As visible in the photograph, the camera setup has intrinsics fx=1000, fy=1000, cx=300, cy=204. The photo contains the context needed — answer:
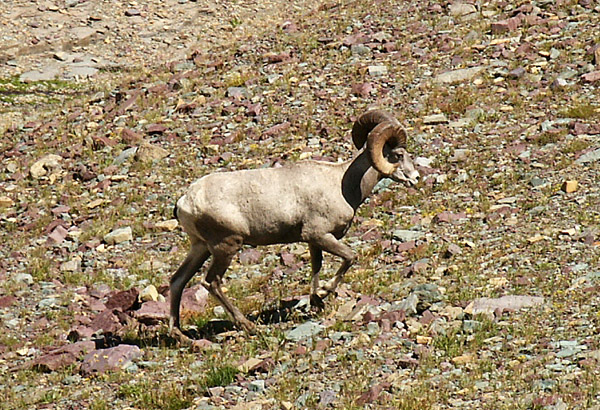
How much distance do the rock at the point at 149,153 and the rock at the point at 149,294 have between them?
588 cm

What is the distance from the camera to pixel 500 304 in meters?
11.3

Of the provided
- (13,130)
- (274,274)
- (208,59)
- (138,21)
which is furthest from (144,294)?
(138,21)

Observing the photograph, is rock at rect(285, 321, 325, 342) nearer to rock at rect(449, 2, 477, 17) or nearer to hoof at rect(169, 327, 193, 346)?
hoof at rect(169, 327, 193, 346)

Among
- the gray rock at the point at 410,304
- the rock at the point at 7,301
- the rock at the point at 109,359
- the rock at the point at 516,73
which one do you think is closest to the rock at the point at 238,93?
the rock at the point at 516,73

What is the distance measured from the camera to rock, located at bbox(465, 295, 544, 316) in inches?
438

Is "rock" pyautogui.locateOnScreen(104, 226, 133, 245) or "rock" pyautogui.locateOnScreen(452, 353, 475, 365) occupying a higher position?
"rock" pyautogui.locateOnScreen(452, 353, 475, 365)

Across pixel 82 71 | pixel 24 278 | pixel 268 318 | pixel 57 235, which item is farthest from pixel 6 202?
pixel 82 71

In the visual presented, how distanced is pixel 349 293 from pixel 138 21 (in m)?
21.4

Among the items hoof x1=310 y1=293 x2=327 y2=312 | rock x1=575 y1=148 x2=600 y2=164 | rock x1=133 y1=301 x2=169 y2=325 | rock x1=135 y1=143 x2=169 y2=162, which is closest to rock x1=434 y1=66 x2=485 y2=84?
rock x1=575 y1=148 x2=600 y2=164

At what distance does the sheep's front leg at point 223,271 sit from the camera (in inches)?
454

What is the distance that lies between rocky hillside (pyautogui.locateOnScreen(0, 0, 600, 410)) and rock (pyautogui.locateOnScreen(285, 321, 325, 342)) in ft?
0.11

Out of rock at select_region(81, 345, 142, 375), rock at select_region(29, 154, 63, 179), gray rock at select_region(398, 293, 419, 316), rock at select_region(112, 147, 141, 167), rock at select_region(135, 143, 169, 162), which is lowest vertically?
rock at select_region(29, 154, 63, 179)

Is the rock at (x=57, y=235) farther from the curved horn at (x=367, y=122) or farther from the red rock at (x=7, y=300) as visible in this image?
the curved horn at (x=367, y=122)

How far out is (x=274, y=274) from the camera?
→ 1409cm
